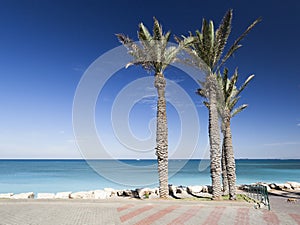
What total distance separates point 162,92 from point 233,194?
6861 millimetres

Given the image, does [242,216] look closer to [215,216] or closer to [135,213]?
[215,216]

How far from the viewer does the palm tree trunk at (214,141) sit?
13.0m

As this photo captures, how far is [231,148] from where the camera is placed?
1362 centimetres

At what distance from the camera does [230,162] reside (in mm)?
13336

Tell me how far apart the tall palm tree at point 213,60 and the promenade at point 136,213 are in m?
2.36

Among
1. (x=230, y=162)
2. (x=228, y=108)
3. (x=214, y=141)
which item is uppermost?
(x=228, y=108)

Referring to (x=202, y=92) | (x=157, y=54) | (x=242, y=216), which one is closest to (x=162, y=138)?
(x=202, y=92)

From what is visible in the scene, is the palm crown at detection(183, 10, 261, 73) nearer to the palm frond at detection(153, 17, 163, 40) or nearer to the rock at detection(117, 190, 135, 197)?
the palm frond at detection(153, 17, 163, 40)

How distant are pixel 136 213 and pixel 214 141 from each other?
6062mm

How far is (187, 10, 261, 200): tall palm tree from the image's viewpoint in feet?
43.0

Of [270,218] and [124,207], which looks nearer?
[270,218]

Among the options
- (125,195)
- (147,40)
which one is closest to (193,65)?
(147,40)

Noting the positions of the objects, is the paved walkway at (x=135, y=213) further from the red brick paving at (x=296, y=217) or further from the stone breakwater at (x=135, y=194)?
the stone breakwater at (x=135, y=194)

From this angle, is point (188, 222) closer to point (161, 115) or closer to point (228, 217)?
point (228, 217)
